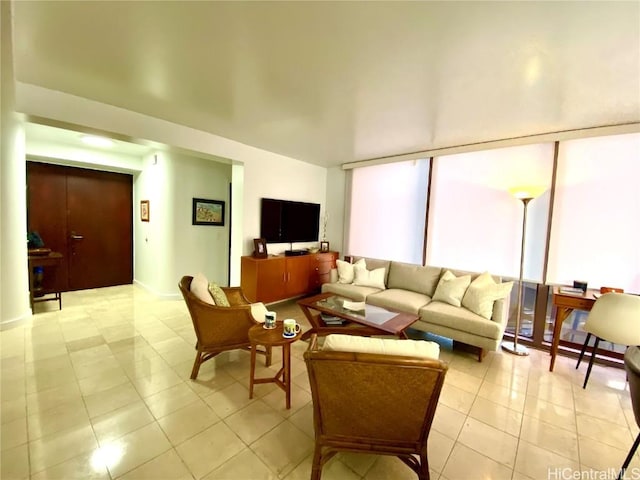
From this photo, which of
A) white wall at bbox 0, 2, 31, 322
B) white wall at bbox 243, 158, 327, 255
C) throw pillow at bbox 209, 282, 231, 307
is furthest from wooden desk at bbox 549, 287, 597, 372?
white wall at bbox 0, 2, 31, 322

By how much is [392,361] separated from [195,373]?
181cm

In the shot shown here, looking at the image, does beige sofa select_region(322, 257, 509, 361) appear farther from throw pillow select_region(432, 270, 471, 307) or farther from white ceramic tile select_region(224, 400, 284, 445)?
white ceramic tile select_region(224, 400, 284, 445)

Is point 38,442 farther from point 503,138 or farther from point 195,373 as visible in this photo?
point 503,138

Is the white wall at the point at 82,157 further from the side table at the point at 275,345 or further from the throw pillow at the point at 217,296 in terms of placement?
the side table at the point at 275,345

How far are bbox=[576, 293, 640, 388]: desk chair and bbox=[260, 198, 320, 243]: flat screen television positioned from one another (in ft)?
12.0

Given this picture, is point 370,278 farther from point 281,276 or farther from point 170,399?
point 170,399

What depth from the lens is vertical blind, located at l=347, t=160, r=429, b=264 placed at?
4098 mm

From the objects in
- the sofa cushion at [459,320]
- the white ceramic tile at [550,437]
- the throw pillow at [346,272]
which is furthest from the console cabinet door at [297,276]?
the white ceramic tile at [550,437]

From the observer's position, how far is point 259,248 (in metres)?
3.93

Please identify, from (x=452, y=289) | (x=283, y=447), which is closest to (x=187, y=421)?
(x=283, y=447)

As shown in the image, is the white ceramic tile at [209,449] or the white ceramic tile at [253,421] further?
the white ceramic tile at [253,421]

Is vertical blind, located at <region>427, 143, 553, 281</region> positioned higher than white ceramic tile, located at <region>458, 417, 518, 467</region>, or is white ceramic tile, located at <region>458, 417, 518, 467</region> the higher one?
vertical blind, located at <region>427, 143, 553, 281</region>

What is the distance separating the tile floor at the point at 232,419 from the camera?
1477 mm

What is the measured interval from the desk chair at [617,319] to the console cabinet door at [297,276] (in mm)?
3289
